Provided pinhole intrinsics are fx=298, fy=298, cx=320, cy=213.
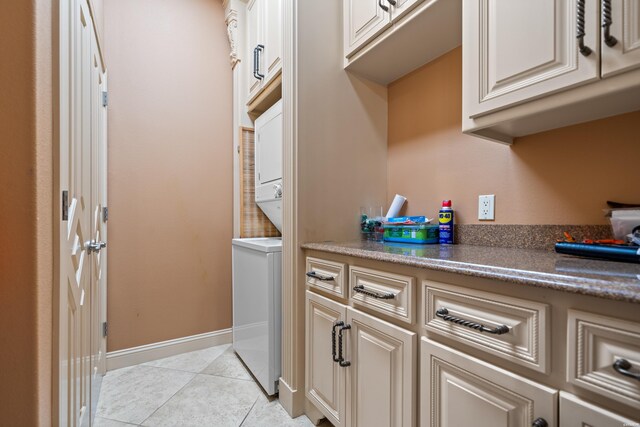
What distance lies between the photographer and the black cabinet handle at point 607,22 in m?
0.72

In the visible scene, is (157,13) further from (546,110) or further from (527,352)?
(527,352)

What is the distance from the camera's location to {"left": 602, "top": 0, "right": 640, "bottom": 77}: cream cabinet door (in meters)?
0.70

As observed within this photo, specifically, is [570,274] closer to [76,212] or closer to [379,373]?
[379,373]

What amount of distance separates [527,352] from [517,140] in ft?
3.01

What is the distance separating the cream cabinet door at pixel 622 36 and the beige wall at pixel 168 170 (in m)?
2.23

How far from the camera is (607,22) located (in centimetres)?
72

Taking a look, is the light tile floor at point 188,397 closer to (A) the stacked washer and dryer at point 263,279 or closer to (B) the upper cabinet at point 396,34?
(A) the stacked washer and dryer at point 263,279

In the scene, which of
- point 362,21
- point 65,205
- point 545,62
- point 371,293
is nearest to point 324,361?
point 371,293

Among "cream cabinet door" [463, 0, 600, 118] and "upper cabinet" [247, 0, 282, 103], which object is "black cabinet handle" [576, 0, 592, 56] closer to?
"cream cabinet door" [463, 0, 600, 118]

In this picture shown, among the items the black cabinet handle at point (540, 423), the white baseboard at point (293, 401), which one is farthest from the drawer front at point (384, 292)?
the white baseboard at point (293, 401)

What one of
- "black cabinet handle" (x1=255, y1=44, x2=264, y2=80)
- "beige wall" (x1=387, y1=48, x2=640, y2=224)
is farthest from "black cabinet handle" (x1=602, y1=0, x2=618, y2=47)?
"black cabinet handle" (x1=255, y1=44, x2=264, y2=80)

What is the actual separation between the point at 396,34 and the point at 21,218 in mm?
1477

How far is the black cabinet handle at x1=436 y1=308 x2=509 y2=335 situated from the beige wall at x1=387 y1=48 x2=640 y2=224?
2.19 feet

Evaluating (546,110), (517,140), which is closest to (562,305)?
(546,110)
